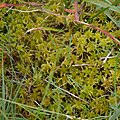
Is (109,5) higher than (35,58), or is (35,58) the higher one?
(109,5)

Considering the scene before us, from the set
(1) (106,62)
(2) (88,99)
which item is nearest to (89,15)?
(1) (106,62)

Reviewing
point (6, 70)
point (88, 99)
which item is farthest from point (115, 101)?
point (6, 70)

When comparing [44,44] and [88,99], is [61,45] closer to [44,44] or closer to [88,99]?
[44,44]

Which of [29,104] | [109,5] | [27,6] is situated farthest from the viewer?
[27,6]

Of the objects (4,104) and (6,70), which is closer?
(4,104)

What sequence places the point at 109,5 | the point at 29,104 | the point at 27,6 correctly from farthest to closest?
the point at 27,6 < the point at 29,104 < the point at 109,5

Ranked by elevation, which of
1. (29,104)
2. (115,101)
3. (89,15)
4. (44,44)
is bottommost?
(29,104)
